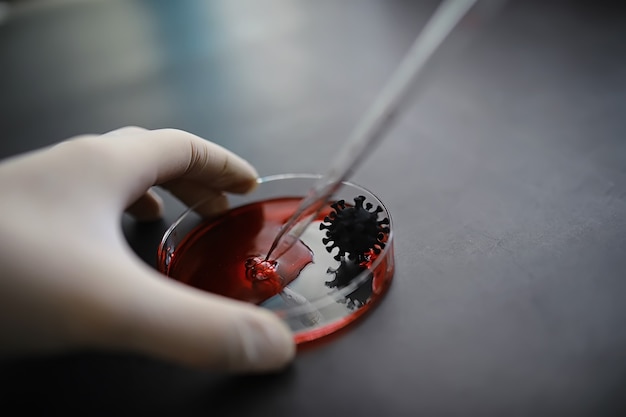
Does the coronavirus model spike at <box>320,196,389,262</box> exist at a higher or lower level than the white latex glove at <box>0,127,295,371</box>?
higher

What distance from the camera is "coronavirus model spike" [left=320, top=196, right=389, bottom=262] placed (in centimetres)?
89

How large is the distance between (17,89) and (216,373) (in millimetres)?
1076

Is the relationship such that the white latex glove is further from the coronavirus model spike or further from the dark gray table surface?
the coronavirus model spike

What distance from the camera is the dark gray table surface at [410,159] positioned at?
762mm

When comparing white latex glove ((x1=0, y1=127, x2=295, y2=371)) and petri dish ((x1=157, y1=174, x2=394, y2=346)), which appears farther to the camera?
petri dish ((x1=157, y1=174, x2=394, y2=346))

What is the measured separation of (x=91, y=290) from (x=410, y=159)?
0.61 m

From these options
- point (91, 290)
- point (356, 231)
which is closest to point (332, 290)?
point (356, 231)

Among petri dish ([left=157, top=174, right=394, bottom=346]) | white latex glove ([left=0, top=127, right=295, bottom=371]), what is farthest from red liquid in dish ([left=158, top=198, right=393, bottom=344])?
white latex glove ([left=0, top=127, right=295, bottom=371])

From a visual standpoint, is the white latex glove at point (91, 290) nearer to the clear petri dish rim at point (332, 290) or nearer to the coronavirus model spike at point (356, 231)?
the clear petri dish rim at point (332, 290)

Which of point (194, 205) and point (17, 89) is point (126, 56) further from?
point (194, 205)

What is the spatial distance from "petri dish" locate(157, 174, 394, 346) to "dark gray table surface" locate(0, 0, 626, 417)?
1.5 inches

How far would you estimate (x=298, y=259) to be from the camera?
3.08 ft

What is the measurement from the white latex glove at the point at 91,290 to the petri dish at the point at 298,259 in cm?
9

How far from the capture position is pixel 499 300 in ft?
2.77
